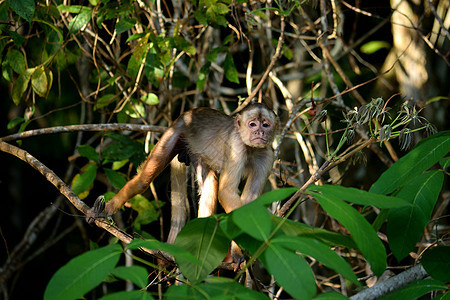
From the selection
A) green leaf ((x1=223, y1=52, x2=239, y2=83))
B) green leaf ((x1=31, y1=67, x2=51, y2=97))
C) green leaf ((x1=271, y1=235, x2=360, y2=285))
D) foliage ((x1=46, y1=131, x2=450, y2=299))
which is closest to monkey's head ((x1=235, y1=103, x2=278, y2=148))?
green leaf ((x1=223, y1=52, x2=239, y2=83))

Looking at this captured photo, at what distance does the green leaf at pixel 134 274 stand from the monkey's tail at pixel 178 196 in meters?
3.02

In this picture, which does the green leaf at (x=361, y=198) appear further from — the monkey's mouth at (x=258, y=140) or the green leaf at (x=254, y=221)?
the monkey's mouth at (x=258, y=140)

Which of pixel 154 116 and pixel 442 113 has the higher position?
pixel 154 116

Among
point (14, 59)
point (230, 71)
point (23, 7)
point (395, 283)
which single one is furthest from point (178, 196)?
point (395, 283)

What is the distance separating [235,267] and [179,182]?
171 cm

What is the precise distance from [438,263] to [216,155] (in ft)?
8.85

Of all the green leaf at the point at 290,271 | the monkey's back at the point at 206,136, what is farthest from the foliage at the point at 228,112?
the monkey's back at the point at 206,136

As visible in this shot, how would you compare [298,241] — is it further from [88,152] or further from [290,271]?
[88,152]

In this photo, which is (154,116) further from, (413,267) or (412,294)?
(412,294)

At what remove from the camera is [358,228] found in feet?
4.97

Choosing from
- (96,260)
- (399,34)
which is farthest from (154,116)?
(96,260)

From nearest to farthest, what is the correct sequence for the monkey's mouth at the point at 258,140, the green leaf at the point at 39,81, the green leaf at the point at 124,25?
the green leaf at the point at 124,25 < the monkey's mouth at the point at 258,140 < the green leaf at the point at 39,81

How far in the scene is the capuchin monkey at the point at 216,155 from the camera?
159 inches

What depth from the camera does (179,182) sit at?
473 centimetres
